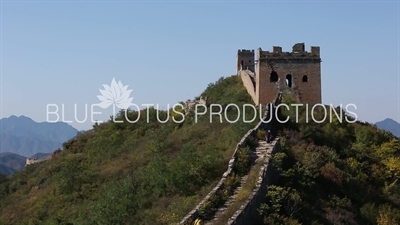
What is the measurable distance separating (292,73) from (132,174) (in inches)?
365

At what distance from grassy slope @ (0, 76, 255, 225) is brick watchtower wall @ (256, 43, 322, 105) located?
3195 mm

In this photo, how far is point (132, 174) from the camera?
24828 millimetres

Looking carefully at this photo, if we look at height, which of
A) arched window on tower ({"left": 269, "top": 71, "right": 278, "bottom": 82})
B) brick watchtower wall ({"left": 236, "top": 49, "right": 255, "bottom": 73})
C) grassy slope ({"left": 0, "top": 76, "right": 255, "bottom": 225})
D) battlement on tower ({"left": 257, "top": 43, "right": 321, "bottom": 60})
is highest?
brick watchtower wall ({"left": 236, "top": 49, "right": 255, "bottom": 73})

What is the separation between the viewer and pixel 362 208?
707 inches

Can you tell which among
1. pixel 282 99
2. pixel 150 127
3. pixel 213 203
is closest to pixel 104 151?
pixel 150 127

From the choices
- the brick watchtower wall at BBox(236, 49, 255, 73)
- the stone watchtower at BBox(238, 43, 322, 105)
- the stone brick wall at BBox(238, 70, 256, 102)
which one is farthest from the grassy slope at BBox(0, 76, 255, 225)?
the brick watchtower wall at BBox(236, 49, 255, 73)

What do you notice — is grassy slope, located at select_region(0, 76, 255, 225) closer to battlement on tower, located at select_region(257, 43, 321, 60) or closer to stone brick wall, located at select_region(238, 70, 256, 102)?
stone brick wall, located at select_region(238, 70, 256, 102)

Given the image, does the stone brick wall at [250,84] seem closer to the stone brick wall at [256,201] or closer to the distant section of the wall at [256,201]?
the stone brick wall at [256,201]

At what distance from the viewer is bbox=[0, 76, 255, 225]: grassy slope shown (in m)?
17.2

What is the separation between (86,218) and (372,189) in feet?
33.4

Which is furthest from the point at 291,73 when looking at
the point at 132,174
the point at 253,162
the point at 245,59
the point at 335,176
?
the point at 245,59

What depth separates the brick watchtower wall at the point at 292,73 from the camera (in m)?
28.0

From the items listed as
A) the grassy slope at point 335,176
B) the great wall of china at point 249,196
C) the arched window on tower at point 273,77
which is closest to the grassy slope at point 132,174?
the great wall of china at point 249,196

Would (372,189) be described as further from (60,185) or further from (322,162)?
(60,185)
